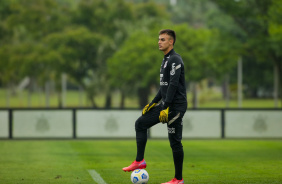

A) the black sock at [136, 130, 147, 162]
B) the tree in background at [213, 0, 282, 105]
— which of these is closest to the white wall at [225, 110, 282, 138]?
the tree in background at [213, 0, 282, 105]

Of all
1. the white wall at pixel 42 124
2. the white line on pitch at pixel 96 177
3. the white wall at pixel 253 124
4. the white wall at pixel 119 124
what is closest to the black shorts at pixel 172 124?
the white line on pitch at pixel 96 177

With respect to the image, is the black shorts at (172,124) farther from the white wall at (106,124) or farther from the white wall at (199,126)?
the white wall at (199,126)

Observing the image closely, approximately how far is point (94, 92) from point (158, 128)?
32630 mm

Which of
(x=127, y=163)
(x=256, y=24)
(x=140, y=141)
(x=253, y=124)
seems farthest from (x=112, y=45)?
(x=140, y=141)

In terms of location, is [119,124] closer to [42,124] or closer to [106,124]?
[106,124]

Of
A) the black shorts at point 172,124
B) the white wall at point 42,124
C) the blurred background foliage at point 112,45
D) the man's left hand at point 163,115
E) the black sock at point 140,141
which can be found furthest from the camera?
the blurred background foliage at point 112,45

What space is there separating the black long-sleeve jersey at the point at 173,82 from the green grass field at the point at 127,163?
5.68 feet

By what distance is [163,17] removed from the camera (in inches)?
2584

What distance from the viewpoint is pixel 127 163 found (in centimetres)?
1375

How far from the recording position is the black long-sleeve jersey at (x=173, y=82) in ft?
28.8

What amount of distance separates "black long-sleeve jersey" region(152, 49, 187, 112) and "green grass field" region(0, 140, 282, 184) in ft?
5.68

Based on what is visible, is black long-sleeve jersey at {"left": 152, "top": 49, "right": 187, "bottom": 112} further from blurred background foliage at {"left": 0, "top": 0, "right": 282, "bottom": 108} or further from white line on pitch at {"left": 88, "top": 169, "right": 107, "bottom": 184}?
blurred background foliage at {"left": 0, "top": 0, "right": 282, "bottom": 108}

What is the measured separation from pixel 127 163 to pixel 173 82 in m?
5.39

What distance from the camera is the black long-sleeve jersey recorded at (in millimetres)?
8766
